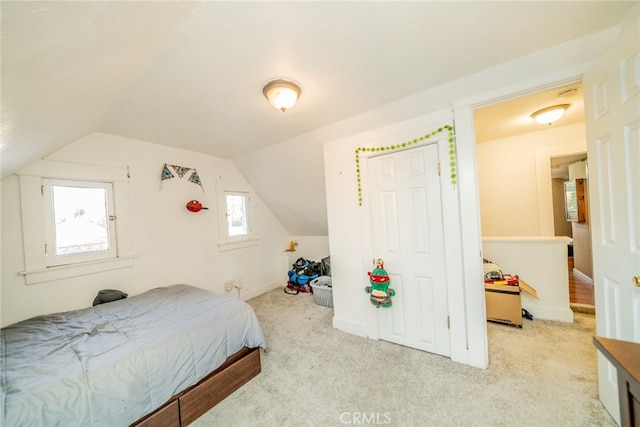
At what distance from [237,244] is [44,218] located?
6.63ft

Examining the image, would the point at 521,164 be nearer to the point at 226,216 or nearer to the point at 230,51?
the point at 230,51

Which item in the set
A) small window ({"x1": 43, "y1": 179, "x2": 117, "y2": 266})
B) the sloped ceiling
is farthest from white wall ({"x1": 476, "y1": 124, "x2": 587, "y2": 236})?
small window ({"x1": 43, "y1": 179, "x2": 117, "y2": 266})

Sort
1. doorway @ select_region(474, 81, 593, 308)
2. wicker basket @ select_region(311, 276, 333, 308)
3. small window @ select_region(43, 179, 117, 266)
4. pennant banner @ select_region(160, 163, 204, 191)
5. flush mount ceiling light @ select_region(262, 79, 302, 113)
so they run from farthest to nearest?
1. wicker basket @ select_region(311, 276, 333, 308)
2. pennant banner @ select_region(160, 163, 204, 191)
3. doorway @ select_region(474, 81, 593, 308)
4. small window @ select_region(43, 179, 117, 266)
5. flush mount ceiling light @ select_region(262, 79, 302, 113)

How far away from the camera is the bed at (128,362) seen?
108cm

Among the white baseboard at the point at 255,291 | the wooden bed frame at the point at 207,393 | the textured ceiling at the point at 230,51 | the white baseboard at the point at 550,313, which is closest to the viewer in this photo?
the textured ceiling at the point at 230,51

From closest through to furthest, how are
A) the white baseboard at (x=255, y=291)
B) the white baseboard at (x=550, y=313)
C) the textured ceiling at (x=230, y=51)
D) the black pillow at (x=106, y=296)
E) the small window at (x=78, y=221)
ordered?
1. the textured ceiling at (x=230, y=51)
2. the small window at (x=78, y=221)
3. the black pillow at (x=106, y=296)
4. the white baseboard at (x=550, y=313)
5. the white baseboard at (x=255, y=291)

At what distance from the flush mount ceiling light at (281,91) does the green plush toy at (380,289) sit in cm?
172

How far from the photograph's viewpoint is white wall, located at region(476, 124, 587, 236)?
2807 millimetres

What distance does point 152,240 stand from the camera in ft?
8.79

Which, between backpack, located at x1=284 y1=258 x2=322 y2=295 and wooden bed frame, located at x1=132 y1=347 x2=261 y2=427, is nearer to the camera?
wooden bed frame, located at x1=132 y1=347 x2=261 y2=427

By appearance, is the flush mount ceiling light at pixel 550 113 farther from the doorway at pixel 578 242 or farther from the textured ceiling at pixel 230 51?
the textured ceiling at pixel 230 51

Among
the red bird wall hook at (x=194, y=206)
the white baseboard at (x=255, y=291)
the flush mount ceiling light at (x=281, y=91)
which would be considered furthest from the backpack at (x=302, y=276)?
the flush mount ceiling light at (x=281, y=91)

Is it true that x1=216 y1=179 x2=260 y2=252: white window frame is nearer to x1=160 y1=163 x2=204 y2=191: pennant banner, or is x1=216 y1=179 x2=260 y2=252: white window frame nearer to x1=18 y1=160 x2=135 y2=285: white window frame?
x1=160 y1=163 x2=204 y2=191: pennant banner

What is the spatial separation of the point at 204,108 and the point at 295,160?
127cm
